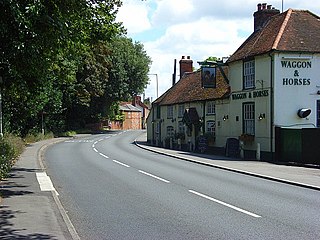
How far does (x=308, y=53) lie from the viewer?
28406mm

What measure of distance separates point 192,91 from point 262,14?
10.4 metres

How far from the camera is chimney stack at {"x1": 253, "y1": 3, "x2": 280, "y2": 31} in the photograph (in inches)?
1350

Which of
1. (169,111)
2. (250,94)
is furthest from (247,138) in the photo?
(169,111)

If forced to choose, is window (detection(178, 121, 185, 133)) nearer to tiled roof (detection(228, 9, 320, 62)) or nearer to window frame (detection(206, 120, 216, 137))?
window frame (detection(206, 120, 216, 137))

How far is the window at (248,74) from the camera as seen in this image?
1207 inches

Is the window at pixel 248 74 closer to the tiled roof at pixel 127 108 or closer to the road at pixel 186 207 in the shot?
the road at pixel 186 207

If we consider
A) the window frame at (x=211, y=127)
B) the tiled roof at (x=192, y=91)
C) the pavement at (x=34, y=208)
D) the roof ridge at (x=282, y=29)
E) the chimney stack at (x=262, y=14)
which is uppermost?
the chimney stack at (x=262, y=14)

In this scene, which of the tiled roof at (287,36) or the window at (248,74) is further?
the window at (248,74)

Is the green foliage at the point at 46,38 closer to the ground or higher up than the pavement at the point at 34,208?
higher up

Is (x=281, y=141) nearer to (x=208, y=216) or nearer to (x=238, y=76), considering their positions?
(x=238, y=76)

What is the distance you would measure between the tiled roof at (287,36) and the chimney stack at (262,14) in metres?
1.14

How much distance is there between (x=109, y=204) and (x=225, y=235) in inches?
172

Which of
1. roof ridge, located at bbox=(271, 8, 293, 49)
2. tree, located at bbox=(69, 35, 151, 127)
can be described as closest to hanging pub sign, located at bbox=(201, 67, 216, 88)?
roof ridge, located at bbox=(271, 8, 293, 49)

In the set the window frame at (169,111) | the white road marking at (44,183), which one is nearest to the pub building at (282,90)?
the white road marking at (44,183)
